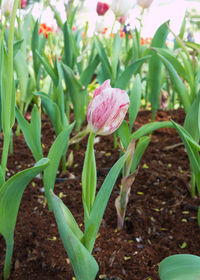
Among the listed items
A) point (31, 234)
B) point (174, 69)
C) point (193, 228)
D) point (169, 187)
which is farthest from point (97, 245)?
point (174, 69)

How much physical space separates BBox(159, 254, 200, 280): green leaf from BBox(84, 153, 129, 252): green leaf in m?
0.15

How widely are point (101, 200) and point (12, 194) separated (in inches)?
8.4

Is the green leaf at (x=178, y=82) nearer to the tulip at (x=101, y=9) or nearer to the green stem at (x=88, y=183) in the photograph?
the green stem at (x=88, y=183)

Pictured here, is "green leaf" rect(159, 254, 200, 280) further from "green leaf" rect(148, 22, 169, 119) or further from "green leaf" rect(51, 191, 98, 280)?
"green leaf" rect(148, 22, 169, 119)

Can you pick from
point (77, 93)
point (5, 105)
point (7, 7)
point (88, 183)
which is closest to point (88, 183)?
point (88, 183)

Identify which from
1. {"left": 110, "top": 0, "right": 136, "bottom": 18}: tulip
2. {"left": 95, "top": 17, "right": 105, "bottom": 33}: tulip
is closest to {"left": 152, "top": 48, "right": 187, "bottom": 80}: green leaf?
{"left": 110, "top": 0, "right": 136, "bottom": 18}: tulip

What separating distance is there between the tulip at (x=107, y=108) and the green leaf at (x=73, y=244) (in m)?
0.15

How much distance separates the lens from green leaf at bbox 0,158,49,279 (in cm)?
70

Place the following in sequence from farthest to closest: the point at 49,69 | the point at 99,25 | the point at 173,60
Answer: the point at 99,25 < the point at 49,69 < the point at 173,60

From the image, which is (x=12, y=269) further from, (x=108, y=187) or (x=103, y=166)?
(x=103, y=166)

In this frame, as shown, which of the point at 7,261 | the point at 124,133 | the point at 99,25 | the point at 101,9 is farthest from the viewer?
the point at 99,25

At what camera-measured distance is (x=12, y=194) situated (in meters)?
0.76

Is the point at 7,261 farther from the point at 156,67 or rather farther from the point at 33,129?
the point at 156,67

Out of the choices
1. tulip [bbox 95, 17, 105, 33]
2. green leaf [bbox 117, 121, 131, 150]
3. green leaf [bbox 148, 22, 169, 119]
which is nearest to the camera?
green leaf [bbox 117, 121, 131, 150]
